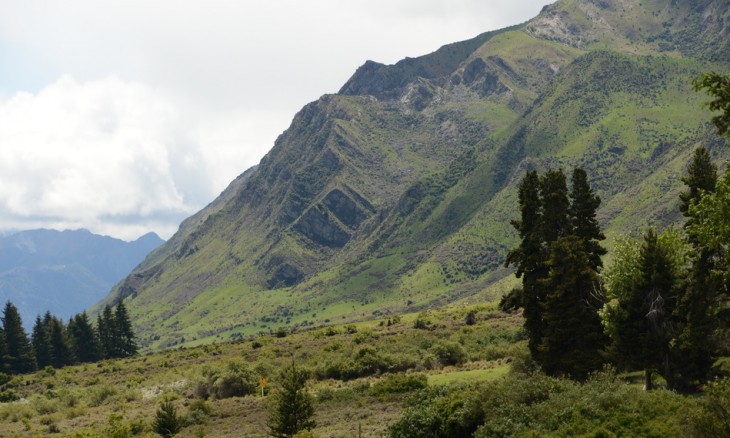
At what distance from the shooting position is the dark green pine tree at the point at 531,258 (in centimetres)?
4656

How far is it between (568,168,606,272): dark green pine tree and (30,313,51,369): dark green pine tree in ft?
373

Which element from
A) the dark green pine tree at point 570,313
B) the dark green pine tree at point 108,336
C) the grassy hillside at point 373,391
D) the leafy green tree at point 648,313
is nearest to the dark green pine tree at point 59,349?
the dark green pine tree at point 108,336

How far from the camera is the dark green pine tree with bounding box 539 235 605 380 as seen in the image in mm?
→ 42062

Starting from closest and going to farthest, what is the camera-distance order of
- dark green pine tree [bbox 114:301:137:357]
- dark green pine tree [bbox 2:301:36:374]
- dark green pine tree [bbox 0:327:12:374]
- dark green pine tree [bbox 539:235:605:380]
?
dark green pine tree [bbox 539:235:605:380], dark green pine tree [bbox 0:327:12:374], dark green pine tree [bbox 2:301:36:374], dark green pine tree [bbox 114:301:137:357]

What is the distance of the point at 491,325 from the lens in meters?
79.8

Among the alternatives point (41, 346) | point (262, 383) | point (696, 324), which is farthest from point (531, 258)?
point (41, 346)

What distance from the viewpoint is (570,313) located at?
4231cm

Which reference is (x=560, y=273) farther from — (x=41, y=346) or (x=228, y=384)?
(x=41, y=346)

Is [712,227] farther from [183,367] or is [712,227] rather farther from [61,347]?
[61,347]

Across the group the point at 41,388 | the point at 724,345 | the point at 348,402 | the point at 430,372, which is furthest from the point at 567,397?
the point at 41,388

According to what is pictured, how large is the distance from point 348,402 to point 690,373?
27.6 metres

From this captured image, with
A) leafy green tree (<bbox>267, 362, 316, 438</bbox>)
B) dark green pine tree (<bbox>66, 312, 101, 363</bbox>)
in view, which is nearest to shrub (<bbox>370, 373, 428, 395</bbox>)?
leafy green tree (<bbox>267, 362, 316, 438</bbox>)

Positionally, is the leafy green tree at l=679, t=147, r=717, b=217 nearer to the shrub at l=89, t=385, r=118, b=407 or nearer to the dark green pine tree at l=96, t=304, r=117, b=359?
the shrub at l=89, t=385, r=118, b=407

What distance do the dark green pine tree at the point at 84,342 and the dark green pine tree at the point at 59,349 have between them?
280 centimetres
